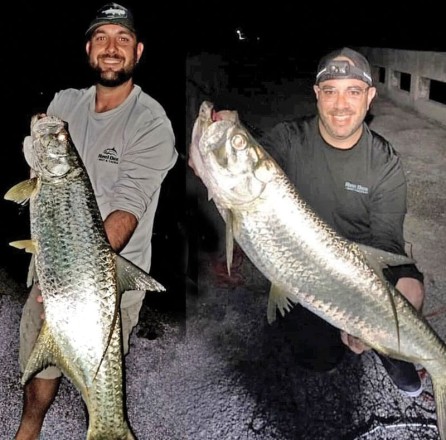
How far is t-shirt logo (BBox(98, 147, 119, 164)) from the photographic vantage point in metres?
3.32

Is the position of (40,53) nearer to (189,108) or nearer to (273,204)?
(189,108)

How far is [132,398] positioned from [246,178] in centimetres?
196

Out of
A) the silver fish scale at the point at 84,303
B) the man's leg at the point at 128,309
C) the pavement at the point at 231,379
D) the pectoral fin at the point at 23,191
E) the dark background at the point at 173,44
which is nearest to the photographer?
the silver fish scale at the point at 84,303

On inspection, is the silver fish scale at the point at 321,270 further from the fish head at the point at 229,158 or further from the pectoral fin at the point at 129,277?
the pectoral fin at the point at 129,277

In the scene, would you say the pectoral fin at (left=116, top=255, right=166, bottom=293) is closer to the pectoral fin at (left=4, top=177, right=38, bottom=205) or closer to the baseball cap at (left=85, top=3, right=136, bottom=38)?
the pectoral fin at (left=4, top=177, right=38, bottom=205)

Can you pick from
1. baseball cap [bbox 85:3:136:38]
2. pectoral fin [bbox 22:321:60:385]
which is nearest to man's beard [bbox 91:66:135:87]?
baseball cap [bbox 85:3:136:38]

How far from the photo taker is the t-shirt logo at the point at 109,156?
3322 millimetres

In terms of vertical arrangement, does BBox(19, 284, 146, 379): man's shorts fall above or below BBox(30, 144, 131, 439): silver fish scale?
below

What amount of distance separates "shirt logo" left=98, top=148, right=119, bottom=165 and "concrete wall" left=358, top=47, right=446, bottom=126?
8.31m

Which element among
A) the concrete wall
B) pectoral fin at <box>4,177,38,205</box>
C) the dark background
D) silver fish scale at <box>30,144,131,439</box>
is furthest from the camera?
the concrete wall

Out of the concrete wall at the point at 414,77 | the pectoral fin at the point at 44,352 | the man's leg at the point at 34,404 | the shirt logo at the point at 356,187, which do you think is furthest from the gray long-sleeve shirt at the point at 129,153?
the concrete wall at the point at 414,77

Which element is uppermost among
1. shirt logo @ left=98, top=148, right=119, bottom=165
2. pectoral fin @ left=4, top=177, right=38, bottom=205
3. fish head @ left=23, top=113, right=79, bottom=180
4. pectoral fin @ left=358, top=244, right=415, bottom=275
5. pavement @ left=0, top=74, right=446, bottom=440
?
fish head @ left=23, top=113, right=79, bottom=180

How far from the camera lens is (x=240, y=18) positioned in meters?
29.4

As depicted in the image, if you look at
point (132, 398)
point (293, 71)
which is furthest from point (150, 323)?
point (293, 71)
